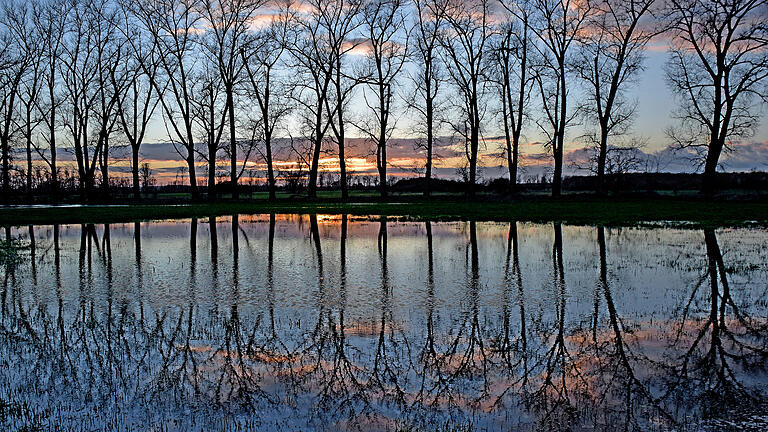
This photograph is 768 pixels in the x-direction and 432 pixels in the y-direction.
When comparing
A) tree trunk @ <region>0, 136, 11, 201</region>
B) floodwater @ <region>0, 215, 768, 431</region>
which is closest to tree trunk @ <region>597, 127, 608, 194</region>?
floodwater @ <region>0, 215, 768, 431</region>

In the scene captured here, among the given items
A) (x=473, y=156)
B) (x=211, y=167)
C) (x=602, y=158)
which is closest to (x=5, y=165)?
(x=211, y=167)

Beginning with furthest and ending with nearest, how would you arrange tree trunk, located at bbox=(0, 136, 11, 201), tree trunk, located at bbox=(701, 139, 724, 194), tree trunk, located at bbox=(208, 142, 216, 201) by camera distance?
tree trunk, located at bbox=(0, 136, 11, 201) → tree trunk, located at bbox=(208, 142, 216, 201) → tree trunk, located at bbox=(701, 139, 724, 194)

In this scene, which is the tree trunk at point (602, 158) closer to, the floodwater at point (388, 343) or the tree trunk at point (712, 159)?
the tree trunk at point (712, 159)

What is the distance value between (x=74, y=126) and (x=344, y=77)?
29.4 m

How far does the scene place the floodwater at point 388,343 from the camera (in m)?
5.45

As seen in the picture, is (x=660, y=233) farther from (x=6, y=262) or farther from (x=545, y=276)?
(x=6, y=262)

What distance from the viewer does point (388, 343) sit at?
7.66 meters

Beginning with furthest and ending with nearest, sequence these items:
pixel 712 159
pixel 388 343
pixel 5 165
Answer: pixel 5 165 → pixel 712 159 → pixel 388 343

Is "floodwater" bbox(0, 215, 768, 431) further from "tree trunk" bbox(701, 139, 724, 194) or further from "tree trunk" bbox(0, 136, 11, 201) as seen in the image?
"tree trunk" bbox(0, 136, 11, 201)

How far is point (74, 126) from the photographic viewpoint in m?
58.4

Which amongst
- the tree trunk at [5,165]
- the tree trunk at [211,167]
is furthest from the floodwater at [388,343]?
the tree trunk at [5,165]

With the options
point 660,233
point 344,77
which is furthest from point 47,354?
point 344,77

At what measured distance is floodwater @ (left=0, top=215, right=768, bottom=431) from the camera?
215 inches

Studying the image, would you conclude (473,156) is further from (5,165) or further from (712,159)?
(5,165)
